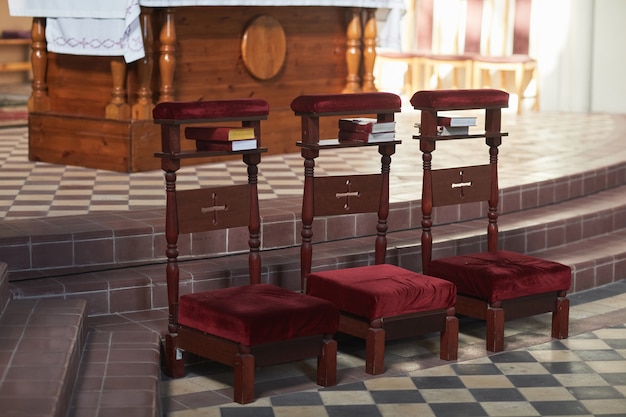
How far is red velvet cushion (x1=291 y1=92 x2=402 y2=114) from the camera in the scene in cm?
507

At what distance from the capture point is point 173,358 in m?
4.76

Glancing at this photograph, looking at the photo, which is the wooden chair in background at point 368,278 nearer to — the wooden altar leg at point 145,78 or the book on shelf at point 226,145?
the book on shelf at point 226,145

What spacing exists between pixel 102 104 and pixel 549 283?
11.5ft

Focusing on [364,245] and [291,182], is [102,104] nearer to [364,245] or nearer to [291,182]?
[291,182]

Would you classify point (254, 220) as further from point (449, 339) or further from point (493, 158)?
point (493, 158)

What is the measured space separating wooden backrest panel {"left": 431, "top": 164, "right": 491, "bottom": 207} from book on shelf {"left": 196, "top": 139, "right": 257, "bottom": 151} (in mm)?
1014

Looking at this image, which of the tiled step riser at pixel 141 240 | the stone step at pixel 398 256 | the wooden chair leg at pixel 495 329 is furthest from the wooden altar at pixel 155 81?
the wooden chair leg at pixel 495 329

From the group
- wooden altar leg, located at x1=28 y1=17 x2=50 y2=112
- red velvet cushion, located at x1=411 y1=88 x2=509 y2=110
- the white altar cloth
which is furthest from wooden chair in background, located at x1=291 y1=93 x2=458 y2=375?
wooden altar leg, located at x1=28 y1=17 x2=50 y2=112

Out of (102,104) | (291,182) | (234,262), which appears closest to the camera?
(234,262)

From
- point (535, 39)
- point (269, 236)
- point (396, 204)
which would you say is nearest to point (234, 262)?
point (269, 236)

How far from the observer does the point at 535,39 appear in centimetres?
1220

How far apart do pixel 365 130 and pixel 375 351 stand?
105 cm

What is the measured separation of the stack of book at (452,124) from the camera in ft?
18.1

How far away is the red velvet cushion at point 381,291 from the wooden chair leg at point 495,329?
284 millimetres
